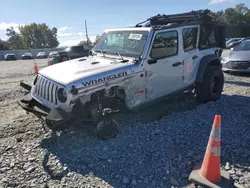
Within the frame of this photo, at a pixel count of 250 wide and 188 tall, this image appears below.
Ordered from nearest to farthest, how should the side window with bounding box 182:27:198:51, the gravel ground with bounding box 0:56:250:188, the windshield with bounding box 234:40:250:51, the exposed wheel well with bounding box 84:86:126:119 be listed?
the gravel ground with bounding box 0:56:250:188 → the exposed wheel well with bounding box 84:86:126:119 → the side window with bounding box 182:27:198:51 → the windshield with bounding box 234:40:250:51

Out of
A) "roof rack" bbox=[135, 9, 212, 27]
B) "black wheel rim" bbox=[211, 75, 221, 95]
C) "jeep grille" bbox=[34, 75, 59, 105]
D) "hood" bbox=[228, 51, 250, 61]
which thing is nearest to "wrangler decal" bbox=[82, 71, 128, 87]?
"jeep grille" bbox=[34, 75, 59, 105]

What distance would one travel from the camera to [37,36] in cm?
8800

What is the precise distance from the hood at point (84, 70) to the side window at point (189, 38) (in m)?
1.73

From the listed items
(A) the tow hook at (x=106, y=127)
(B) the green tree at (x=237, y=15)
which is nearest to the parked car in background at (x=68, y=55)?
(A) the tow hook at (x=106, y=127)

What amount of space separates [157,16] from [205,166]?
450 centimetres

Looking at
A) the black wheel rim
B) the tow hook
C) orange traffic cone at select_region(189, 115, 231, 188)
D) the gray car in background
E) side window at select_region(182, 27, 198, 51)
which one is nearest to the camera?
orange traffic cone at select_region(189, 115, 231, 188)

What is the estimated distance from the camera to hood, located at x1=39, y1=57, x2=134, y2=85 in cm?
378

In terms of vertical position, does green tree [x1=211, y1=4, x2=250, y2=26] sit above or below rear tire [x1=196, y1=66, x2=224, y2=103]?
above

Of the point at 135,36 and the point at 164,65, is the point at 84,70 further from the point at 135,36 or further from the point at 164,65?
the point at 164,65

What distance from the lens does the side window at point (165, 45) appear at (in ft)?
15.3

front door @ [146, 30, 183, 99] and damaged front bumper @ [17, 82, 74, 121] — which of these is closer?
damaged front bumper @ [17, 82, 74, 121]

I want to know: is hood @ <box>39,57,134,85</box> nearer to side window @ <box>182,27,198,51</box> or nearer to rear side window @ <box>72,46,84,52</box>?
side window @ <box>182,27,198,51</box>

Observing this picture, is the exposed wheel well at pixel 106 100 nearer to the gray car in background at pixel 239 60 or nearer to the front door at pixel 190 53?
the front door at pixel 190 53

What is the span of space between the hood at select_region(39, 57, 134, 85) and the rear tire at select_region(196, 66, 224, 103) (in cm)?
244
